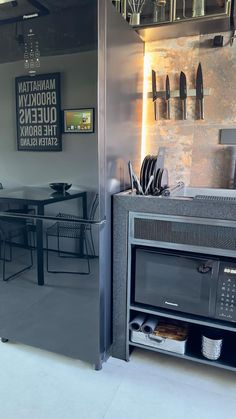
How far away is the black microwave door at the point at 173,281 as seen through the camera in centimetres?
147

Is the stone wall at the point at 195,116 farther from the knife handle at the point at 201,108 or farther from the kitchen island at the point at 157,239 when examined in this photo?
the kitchen island at the point at 157,239

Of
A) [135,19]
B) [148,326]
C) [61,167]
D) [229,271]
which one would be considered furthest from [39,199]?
[135,19]

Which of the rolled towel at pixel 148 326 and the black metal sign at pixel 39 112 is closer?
the black metal sign at pixel 39 112

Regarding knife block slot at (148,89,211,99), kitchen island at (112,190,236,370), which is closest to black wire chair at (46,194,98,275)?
kitchen island at (112,190,236,370)

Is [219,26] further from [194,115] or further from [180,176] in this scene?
[180,176]

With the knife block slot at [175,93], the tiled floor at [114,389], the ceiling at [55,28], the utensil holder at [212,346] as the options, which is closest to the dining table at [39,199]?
the tiled floor at [114,389]

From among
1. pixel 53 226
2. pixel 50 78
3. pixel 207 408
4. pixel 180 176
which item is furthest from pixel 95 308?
pixel 50 78

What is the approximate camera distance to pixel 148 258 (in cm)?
156

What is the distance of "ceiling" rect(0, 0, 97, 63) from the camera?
1.28 metres

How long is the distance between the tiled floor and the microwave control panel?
0.41 metres

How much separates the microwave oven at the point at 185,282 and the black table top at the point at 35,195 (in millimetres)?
455

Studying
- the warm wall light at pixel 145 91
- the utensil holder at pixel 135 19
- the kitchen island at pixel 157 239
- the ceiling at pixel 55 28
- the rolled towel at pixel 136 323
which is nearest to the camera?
the ceiling at pixel 55 28

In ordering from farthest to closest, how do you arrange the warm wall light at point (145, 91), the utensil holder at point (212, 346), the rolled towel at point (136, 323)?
1. the warm wall light at point (145, 91)
2. the rolled towel at point (136, 323)
3. the utensil holder at point (212, 346)

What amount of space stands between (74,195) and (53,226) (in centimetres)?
22
